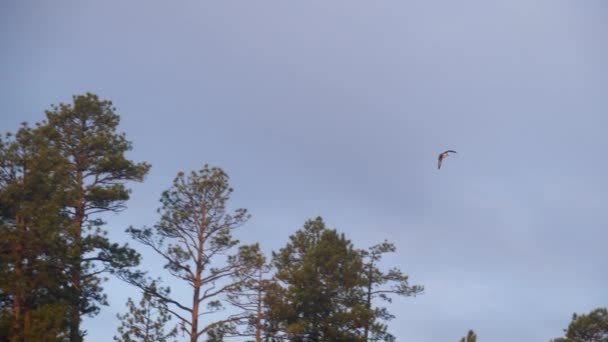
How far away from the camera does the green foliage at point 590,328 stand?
4941 cm

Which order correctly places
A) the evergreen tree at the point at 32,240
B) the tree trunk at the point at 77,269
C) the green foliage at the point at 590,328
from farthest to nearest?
the green foliage at the point at 590,328, the tree trunk at the point at 77,269, the evergreen tree at the point at 32,240

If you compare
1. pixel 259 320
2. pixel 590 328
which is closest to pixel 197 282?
pixel 259 320

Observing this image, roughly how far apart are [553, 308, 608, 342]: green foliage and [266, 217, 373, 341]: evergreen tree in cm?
1543

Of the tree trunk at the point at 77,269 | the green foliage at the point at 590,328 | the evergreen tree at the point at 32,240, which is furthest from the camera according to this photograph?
the green foliage at the point at 590,328

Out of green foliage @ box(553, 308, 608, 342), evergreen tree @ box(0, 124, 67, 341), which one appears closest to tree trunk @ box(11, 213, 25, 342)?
evergreen tree @ box(0, 124, 67, 341)

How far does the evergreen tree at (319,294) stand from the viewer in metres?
41.6

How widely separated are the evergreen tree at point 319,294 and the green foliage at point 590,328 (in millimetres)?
15425

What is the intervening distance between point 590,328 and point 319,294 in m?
19.5

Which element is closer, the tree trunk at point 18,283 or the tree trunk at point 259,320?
the tree trunk at point 18,283

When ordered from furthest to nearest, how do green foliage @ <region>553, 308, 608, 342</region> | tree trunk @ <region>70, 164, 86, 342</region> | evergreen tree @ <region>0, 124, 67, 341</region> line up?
green foliage @ <region>553, 308, 608, 342</region> → tree trunk @ <region>70, 164, 86, 342</region> → evergreen tree @ <region>0, 124, 67, 341</region>

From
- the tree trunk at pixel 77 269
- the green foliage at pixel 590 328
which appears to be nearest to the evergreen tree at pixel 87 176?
the tree trunk at pixel 77 269

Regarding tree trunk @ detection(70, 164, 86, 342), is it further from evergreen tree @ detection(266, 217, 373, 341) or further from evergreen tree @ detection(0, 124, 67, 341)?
evergreen tree @ detection(266, 217, 373, 341)

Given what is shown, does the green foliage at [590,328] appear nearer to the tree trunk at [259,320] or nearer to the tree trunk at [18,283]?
the tree trunk at [259,320]

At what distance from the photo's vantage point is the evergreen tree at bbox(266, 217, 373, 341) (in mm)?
41562
